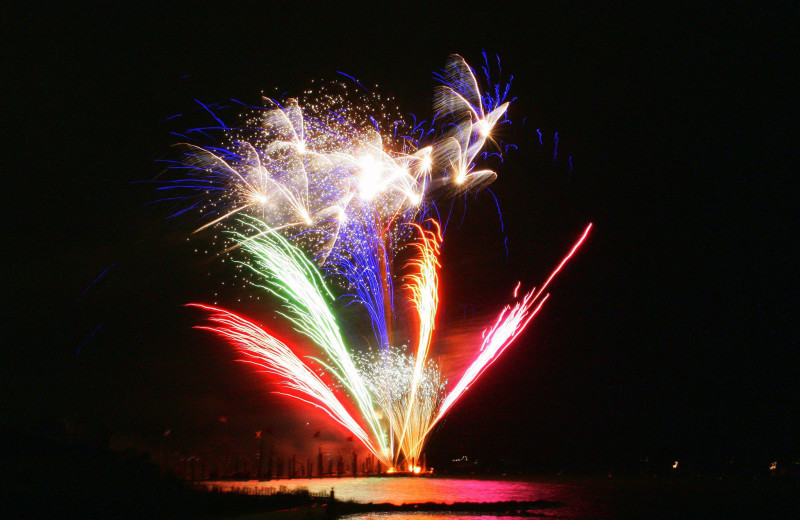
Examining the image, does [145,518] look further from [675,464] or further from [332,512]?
[675,464]

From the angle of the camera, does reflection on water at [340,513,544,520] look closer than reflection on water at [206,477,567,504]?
Yes

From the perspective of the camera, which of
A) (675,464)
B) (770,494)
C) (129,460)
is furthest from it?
(675,464)

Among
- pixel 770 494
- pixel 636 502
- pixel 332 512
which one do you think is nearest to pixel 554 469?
pixel 770 494

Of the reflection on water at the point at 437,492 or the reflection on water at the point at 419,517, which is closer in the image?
the reflection on water at the point at 419,517

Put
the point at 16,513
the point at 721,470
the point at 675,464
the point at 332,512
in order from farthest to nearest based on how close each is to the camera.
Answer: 1. the point at 675,464
2. the point at 721,470
3. the point at 332,512
4. the point at 16,513

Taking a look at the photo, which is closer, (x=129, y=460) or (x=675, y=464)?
(x=129, y=460)

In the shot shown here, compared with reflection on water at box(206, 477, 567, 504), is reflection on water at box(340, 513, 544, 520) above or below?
above

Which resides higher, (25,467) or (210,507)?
(25,467)

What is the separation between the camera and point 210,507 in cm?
2259

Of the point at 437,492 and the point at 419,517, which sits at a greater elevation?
the point at 419,517

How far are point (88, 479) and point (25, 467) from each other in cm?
212

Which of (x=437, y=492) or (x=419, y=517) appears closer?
(x=419, y=517)

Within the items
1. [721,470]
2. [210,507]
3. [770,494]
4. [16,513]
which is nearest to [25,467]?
[16,513]

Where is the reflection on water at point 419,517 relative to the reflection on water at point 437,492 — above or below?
above
